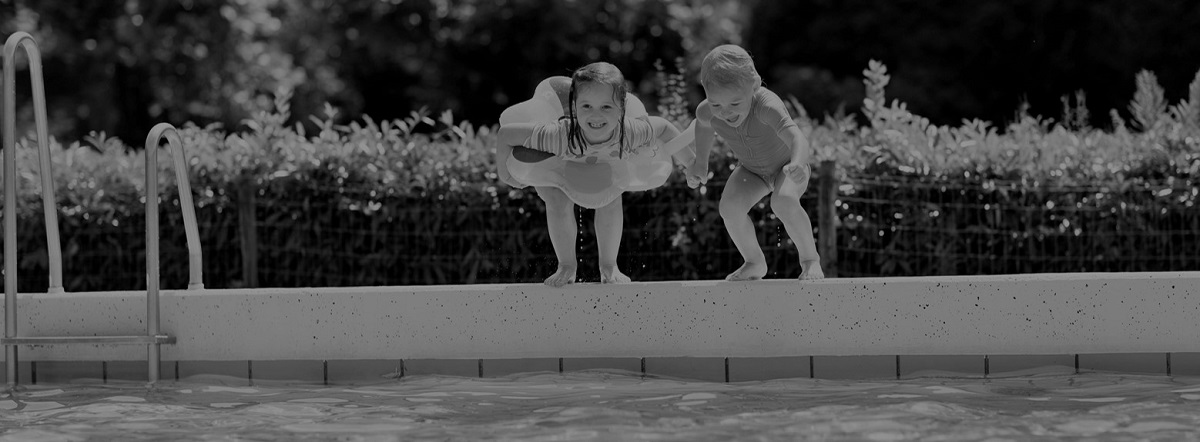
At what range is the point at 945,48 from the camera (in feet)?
60.2

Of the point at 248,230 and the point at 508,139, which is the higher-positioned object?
the point at 508,139

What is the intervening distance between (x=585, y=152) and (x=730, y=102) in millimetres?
644

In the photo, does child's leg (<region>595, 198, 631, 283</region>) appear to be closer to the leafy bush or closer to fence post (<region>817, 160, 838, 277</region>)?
the leafy bush

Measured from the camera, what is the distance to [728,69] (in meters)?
4.94

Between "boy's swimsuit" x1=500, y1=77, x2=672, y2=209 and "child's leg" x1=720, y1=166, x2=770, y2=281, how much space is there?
1.15ft

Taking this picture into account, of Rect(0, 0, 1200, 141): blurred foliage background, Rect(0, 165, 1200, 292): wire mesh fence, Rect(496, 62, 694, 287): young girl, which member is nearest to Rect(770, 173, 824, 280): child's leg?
Rect(496, 62, 694, 287): young girl

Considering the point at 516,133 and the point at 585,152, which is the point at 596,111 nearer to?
the point at 585,152

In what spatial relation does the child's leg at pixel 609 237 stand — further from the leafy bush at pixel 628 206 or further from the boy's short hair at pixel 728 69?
the leafy bush at pixel 628 206

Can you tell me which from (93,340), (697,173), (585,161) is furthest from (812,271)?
(93,340)

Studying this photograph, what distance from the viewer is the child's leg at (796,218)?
5.19 metres

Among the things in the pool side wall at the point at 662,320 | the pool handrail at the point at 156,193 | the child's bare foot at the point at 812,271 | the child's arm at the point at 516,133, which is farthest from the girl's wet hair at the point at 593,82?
the pool handrail at the point at 156,193

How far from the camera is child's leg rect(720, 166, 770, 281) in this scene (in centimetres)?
531

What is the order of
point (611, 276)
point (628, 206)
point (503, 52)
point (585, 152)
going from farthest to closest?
1. point (503, 52)
2. point (628, 206)
3. point (611, 276)
4. point (585, 152)

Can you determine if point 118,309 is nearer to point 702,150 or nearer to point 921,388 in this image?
point 702,150
